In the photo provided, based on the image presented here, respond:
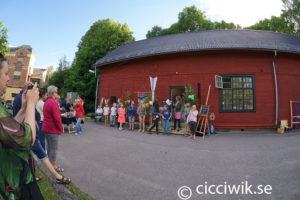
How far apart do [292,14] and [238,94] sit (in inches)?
900

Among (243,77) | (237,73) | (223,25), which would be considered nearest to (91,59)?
(237,73)

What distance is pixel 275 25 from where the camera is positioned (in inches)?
947

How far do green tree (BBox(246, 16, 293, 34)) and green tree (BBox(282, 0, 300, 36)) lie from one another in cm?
47

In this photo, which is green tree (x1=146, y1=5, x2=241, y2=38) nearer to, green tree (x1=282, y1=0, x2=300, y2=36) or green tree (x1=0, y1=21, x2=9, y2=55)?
green tree (x1=282, y1=0, x2=300, y2=36)

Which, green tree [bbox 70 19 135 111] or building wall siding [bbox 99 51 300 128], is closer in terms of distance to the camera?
building wall siding [bbox 99 51 300 128]

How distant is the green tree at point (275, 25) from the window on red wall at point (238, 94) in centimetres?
2098

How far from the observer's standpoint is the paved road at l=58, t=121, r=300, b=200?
306 cm

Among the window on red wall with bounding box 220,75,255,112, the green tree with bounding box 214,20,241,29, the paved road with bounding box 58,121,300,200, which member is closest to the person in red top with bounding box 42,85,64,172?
the paved road with bounding box 58,121,300,200

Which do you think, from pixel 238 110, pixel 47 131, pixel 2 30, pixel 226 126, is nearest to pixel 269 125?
pixel 238 110

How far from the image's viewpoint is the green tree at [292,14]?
21656 mm

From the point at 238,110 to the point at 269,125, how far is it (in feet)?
7.19

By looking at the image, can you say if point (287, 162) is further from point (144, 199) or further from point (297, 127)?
point (297, 127)

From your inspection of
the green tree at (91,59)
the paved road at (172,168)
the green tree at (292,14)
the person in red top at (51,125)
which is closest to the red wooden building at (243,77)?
the paved road at (172,168)

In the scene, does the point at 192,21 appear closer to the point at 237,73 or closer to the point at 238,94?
the point at 237,73
